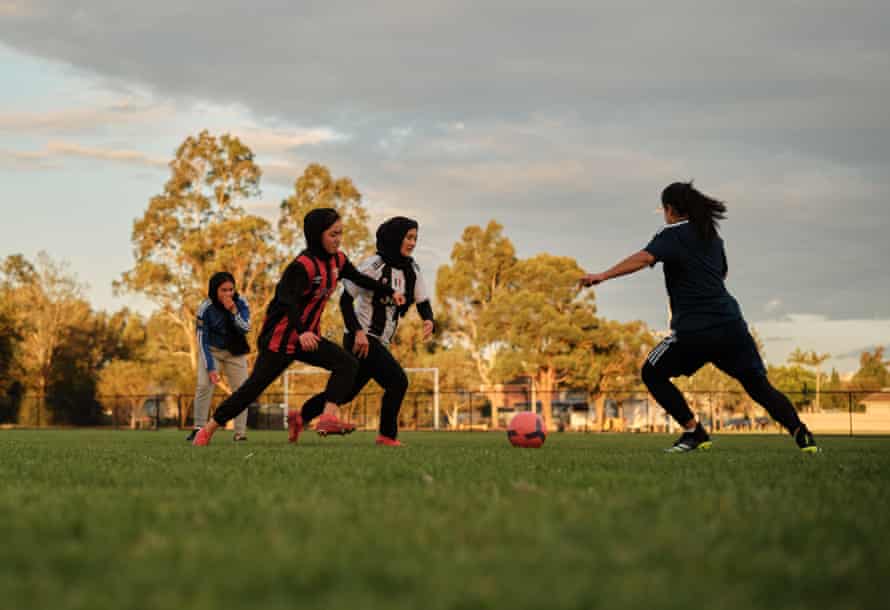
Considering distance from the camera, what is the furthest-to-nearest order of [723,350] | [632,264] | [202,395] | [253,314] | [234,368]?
[253,314], [202,395], [234,368], [723,350], [632,264]

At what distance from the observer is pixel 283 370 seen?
353 inches

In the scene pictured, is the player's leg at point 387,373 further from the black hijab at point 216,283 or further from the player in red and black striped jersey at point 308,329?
the black hijab at point 216,283

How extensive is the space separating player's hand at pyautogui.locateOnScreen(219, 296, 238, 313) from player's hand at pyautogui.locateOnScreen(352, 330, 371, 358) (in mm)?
3929

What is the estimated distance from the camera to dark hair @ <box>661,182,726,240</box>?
327 inches

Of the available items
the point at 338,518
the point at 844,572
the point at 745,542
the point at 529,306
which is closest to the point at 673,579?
the point at 844,572

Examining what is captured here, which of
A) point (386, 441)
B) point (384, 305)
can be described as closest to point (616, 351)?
point (386, 441)

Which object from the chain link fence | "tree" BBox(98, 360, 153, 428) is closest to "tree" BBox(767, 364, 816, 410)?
the chain link fence

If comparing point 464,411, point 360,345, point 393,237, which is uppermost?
point 393,237

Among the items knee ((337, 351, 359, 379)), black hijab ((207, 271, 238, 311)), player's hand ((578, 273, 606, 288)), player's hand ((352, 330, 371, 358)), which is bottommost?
knee ((337, 351, 359, 379))

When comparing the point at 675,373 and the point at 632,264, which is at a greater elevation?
the point at 632,264

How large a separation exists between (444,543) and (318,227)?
21.0 ft

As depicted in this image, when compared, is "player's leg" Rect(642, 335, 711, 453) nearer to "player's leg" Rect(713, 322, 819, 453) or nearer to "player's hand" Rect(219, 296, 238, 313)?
"player's leg" Rect(713, 322, 819, 453)

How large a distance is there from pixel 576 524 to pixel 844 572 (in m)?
0.94

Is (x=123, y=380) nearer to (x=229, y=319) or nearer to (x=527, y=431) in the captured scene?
(x=229, y=319)
